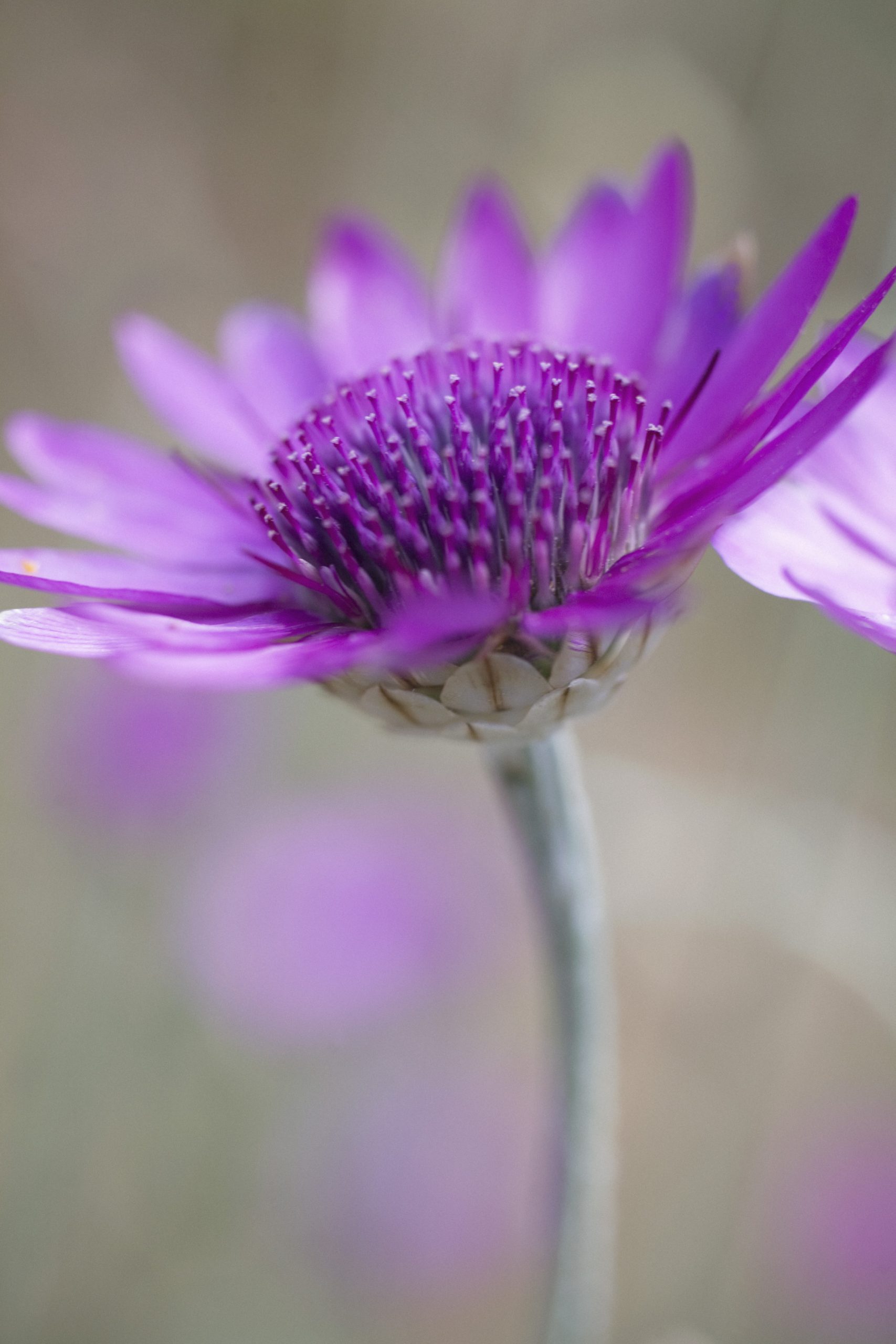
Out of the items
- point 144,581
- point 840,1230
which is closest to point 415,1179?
point 840,1230

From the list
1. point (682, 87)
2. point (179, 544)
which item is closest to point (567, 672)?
point (179, 544)

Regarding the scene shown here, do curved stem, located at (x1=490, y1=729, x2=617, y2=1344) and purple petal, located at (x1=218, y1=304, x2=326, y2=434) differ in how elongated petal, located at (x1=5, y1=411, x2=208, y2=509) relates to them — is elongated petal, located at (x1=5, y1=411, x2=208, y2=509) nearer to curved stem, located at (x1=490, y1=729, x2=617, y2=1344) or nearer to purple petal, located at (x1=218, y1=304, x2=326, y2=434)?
purple petal, located at (x1=218, y1=304, x2=326, y2=434)

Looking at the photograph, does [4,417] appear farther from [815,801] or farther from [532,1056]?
[815,801]

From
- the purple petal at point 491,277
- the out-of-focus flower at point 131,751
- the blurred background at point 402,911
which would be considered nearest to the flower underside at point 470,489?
the purple petal at point 491,277

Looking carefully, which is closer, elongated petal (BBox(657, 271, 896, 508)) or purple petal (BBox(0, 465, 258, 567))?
elongated petal (BBox(657, 271, 896, 508))

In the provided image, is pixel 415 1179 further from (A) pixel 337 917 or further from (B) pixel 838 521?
(B) pixel 838 521

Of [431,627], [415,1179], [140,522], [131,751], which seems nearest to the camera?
→ [431,627]

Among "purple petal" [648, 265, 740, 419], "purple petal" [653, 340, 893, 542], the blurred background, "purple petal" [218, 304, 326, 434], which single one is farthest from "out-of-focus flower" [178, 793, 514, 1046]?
"purple petal" [653, 340, 893, 542]
